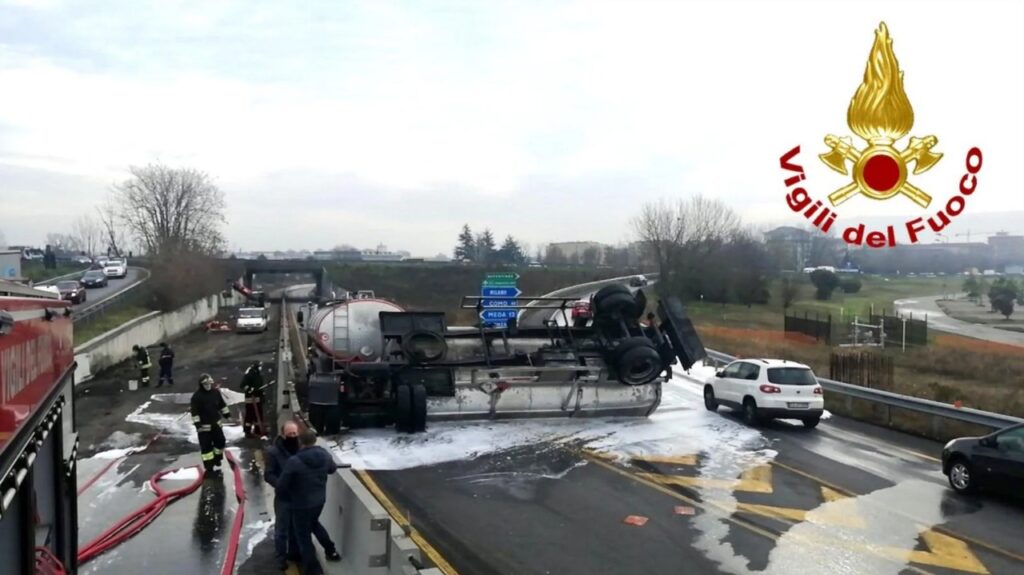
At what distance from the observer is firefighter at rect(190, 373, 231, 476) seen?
12.4 metres

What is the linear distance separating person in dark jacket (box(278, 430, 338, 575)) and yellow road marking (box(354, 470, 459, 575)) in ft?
2.44

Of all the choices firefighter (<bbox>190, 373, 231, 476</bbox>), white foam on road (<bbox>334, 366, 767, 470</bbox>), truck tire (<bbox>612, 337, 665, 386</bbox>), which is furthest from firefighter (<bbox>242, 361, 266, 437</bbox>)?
truck tire (<bbox>612, 337, 665, 386</bbox>)

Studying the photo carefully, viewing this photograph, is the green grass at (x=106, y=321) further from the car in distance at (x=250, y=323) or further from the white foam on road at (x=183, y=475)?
the white foam on road at (x=183, y=475)

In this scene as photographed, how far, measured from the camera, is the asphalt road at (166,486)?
346 inches

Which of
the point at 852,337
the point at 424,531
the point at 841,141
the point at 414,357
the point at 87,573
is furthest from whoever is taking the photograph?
the point at 852,337

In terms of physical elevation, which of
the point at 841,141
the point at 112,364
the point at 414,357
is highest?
the point at 841,141

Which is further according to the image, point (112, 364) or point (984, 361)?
point (112, 364)

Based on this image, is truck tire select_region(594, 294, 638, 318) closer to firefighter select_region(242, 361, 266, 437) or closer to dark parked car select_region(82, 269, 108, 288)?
firefighter select_region(242, 361, 266, 437)

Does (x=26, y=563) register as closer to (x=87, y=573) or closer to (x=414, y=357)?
(x=87, y=573)

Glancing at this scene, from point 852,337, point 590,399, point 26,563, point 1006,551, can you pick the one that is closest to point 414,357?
point 590,399

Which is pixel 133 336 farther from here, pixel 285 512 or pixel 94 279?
pixel 285 512

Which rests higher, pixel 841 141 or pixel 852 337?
pixel 841 141

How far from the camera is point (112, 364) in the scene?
30.8 meters

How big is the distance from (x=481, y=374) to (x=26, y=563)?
13.1m
